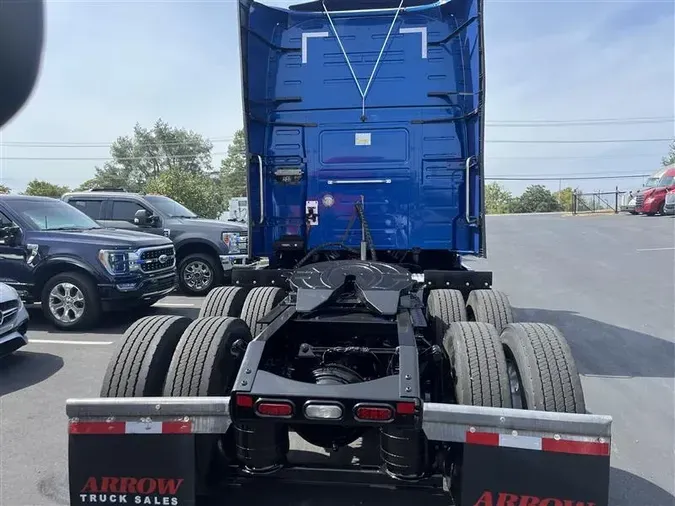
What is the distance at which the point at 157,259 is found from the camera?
8.11 m

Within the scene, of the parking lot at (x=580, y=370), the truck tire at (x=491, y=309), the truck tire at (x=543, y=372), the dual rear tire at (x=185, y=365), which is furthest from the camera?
the truck tire at (x=491, y=309)

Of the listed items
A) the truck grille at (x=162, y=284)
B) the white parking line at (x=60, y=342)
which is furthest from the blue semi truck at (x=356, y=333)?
the truck grille at (x=162, y=284)

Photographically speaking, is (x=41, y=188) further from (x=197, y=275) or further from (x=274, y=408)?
(x=274, y=408)

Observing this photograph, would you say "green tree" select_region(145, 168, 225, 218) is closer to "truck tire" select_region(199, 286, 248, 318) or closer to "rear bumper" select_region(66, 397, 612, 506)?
"truck tire" select_region(199, 286, 248, 318)

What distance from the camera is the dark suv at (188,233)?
9.99m

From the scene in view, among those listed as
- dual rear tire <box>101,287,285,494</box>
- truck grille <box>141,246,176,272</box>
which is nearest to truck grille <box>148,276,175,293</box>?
truck grille <box>141,246,176,272</box>

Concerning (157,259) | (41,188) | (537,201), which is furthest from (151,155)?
(157,259)

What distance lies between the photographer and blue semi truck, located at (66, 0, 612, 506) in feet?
7.84

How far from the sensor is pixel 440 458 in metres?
2.76

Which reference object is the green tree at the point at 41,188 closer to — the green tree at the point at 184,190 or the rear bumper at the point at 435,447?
the green tree at the point at 184,190

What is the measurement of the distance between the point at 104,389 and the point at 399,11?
4.56 metres

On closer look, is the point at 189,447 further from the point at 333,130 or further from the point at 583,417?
the point at 333,130

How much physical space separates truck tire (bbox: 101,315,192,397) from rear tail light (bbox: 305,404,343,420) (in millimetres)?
1030

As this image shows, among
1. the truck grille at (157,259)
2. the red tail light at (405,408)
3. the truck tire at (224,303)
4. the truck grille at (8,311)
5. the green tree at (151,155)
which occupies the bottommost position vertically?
the truck grille at (8,311)
